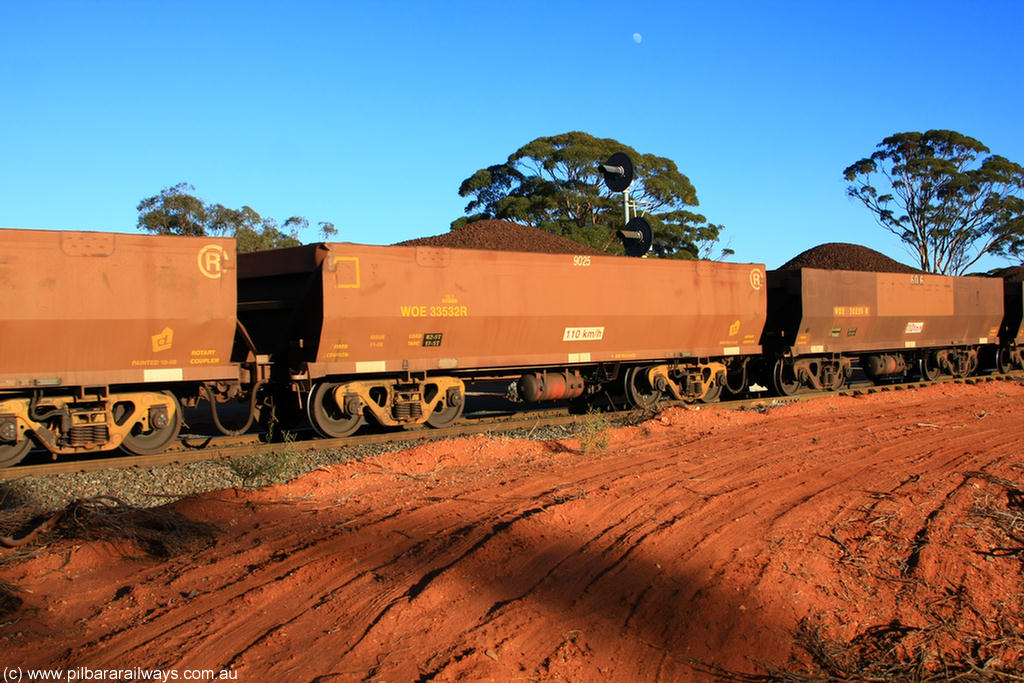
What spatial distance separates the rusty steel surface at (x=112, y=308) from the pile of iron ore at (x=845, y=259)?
33400 mm

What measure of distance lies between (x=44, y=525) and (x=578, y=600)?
4140 millimetres

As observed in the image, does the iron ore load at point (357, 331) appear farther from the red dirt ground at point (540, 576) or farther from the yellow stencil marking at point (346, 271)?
the red dirt ground at point (540, 576)

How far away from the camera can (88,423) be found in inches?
395

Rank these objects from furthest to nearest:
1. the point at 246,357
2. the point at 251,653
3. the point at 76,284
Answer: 1. the point at 246,357
2. the point at 76,284
3. the point at 251,653

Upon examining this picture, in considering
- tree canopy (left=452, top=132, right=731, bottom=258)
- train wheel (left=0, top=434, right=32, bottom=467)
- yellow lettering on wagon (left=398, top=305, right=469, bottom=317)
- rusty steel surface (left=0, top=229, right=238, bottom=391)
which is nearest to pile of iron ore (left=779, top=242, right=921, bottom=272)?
tree canopy (left=452, top=132, right=731, bottom=258)

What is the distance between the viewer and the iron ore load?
380 inches

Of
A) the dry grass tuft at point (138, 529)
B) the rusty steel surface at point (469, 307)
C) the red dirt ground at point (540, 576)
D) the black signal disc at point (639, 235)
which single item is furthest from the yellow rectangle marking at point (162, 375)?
the black signal disc at point (639, 235)

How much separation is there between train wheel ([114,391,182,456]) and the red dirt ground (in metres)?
3.81

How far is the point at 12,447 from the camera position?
979 cm

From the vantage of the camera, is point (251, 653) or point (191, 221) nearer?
point (251, 653)

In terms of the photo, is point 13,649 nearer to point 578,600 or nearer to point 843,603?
point 578,600

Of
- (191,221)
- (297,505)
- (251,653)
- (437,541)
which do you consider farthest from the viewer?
(191,221)

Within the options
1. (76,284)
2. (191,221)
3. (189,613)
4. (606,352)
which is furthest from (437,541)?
(191,221)

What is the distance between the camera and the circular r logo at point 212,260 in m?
10.4
